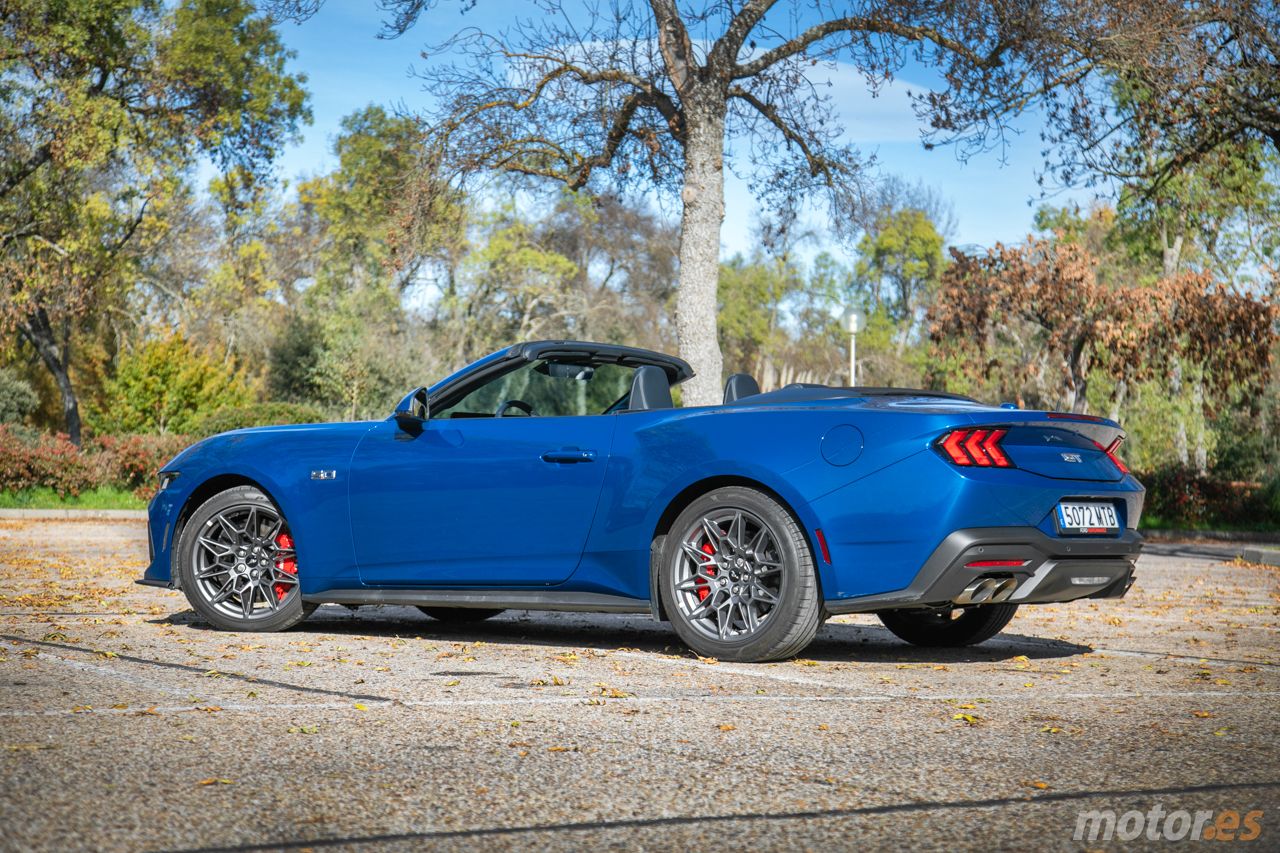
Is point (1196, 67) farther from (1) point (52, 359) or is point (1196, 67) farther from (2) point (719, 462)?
(1) point (52, 359)

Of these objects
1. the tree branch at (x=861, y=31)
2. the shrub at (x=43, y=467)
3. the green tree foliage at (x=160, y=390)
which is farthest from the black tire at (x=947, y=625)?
the green tree foliage at (x=160, y=390)

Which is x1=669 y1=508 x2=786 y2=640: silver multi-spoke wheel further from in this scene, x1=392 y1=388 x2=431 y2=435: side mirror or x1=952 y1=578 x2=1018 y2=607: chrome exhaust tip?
x1=392 y1=388 x2=431 y2=435: side mirror

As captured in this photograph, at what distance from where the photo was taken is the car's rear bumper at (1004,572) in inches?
230

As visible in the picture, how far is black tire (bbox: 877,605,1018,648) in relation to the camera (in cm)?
728

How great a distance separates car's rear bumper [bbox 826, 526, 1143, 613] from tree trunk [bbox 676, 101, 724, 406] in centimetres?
1164

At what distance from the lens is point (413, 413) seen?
722 centimetres

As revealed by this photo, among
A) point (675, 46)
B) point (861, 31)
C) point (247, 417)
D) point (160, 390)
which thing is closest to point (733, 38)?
point (675, 46)

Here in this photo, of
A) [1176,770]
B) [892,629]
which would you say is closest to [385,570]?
[892,629]

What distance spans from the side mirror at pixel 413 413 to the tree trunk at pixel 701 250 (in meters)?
10.6

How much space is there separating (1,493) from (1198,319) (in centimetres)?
2130

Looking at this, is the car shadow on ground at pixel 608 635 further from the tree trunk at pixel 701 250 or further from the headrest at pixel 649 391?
the tree trunk at pixel 701 250

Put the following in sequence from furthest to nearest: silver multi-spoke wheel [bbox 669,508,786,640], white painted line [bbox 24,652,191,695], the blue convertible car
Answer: silver multi-spoke wheel [bbox 669,508,786,640] < the blue convertible car < white painted line [bbox 24,652,191,695]

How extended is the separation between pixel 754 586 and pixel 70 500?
60.9 ft

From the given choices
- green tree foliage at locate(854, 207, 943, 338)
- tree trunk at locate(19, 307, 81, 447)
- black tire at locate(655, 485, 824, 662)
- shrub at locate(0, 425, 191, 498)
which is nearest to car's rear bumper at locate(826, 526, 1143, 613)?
black tire at locate(655, 485, 824, 662)
